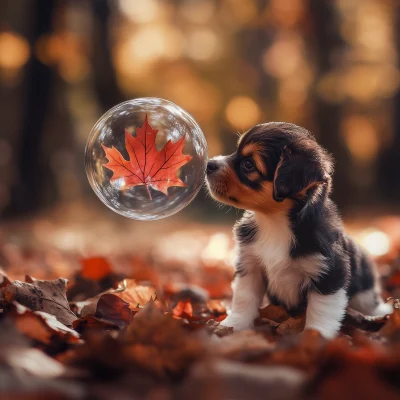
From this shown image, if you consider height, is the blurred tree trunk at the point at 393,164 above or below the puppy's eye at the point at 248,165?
above

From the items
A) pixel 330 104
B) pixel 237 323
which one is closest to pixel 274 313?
pixel 237 323

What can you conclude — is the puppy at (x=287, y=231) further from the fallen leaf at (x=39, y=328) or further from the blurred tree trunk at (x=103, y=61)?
the blurred tree trunk at (x=103, y=61)

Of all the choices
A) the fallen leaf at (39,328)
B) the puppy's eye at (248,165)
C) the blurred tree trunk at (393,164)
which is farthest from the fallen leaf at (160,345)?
the blurred tree trunk at (393,164)

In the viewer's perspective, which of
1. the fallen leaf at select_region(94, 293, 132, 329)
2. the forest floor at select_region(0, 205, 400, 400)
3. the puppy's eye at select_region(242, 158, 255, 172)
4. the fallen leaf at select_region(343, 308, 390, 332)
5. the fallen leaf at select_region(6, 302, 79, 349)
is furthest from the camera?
the puppy's eye at select_region(242, 158, 255, 172)

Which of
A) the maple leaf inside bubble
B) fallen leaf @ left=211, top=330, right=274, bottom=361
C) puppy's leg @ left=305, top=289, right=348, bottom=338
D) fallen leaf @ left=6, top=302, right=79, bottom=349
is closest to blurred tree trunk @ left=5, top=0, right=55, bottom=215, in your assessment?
the maple leaf inside bubble

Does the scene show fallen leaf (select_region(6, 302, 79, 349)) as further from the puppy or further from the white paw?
the white paw
